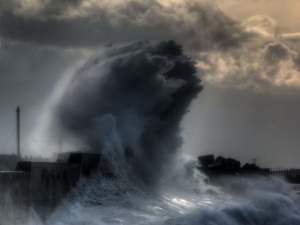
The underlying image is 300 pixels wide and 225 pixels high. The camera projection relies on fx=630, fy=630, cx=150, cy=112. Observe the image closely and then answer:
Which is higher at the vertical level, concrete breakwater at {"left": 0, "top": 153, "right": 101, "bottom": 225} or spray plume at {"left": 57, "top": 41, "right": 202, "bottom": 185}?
spray plume at {"left": 57, "top": 41, "right": 202, "bottom": 185}

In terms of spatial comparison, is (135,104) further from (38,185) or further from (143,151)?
(38,185)

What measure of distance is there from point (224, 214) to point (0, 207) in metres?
6.47

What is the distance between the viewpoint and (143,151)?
2398cm

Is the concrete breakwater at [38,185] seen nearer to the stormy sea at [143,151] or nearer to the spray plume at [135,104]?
the stormy sea at [143,151]

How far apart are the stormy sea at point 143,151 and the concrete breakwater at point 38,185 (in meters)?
0.31

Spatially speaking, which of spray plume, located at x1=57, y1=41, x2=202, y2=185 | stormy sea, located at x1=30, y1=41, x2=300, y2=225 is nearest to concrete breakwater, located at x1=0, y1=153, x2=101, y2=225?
stormy sea, located at x1=30, y1=41, x2=300, y2=225

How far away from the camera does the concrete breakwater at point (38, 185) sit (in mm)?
16906

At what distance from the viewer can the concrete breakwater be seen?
16.9 metres

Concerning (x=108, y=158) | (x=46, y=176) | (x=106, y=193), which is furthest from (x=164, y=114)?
(x=46, y=176)

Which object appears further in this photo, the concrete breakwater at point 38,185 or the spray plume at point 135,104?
the spray plume at point 135,104

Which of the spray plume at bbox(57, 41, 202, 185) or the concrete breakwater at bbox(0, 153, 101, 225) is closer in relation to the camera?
the concrete breakwater at bbox(0, 153, 101, 225)

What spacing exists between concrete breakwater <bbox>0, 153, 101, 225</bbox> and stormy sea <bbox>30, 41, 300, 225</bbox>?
12.1 inches

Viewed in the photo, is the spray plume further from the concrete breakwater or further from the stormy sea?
the concrete breakwater

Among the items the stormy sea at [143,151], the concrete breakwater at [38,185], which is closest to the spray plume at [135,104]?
the stormy sea at [143,151]
